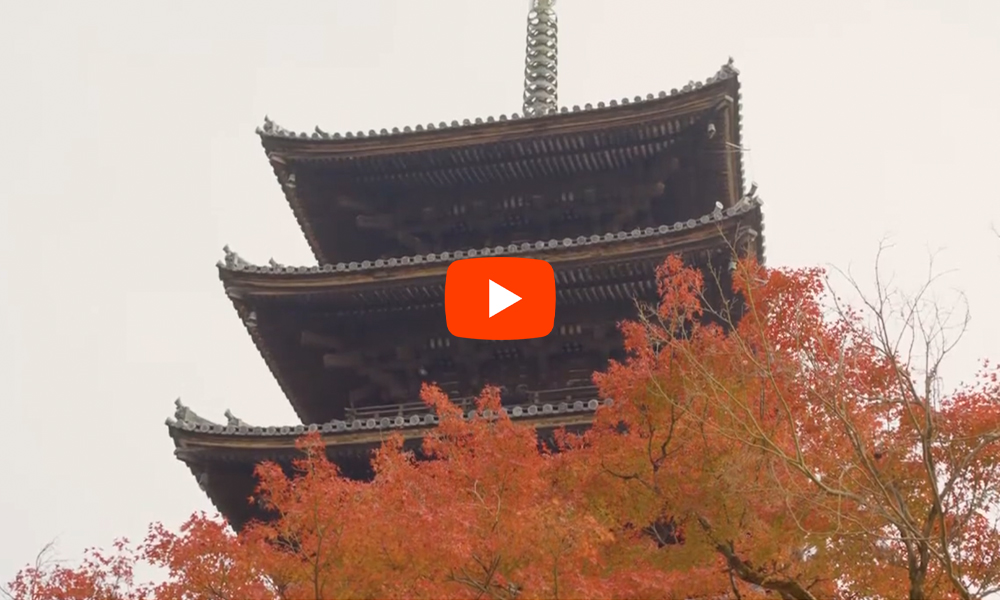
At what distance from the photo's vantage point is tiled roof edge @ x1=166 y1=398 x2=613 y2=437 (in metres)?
13.3

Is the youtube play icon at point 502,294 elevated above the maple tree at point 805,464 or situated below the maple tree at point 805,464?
above

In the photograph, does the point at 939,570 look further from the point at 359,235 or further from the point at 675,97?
the point at 359,235

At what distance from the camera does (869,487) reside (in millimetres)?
8836

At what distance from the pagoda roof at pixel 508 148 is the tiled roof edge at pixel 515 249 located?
170 cm

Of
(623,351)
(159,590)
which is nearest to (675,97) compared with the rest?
(623,351)

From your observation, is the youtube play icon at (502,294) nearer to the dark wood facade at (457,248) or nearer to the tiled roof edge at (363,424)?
the dark wood facade at (457,248)

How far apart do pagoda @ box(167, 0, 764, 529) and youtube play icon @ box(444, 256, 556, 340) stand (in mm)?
140

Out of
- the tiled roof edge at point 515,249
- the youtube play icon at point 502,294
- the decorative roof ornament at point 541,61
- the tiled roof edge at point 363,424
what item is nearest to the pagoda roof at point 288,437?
the tiled roof edge at point 363,424

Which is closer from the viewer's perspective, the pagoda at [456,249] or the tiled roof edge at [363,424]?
the tiled roof edge at [363,424]

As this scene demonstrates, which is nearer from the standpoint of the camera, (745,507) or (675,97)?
(745,507)

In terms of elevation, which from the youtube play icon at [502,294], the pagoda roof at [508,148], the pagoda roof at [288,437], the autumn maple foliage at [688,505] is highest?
the pagoda roof at [508,148]

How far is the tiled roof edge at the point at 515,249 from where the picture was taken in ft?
46.3

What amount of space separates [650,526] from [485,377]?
4.81 metres

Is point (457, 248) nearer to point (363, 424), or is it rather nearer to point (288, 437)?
point (363, 424)
